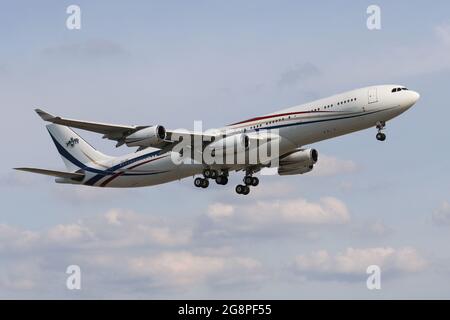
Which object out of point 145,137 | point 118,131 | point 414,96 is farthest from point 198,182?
point 414,96

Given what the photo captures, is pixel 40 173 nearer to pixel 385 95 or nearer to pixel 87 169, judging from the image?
pixel 87 169

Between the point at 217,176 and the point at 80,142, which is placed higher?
the point at 80,142

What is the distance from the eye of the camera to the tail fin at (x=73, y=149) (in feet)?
267

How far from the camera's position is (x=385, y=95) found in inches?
2591

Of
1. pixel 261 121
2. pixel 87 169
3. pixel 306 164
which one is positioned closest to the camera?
pixel 261 121

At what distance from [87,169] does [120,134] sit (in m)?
13.1

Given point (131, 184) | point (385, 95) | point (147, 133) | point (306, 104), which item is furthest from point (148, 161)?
point (385, 95)

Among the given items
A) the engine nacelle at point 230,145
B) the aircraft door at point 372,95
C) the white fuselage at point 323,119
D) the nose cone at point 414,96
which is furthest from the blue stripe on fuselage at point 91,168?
the nose cone at point 414,96

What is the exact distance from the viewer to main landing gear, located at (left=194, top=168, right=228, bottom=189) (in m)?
72.9

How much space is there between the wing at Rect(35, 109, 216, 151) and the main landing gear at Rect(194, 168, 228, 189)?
3.12m

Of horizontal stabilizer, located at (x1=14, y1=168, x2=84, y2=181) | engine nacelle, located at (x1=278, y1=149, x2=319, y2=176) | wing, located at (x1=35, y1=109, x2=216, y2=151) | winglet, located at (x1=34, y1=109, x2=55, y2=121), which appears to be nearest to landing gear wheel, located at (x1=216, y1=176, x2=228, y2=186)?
wing, located at (x1=35, y1=109, x2=216, y2=151)

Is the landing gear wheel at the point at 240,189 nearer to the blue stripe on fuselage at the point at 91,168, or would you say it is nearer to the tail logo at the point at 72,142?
the blue stripe on fuselage at the point at 91,168

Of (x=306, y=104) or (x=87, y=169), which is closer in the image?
(x=306, y=104)

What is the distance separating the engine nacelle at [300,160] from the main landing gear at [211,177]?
16.8ft
